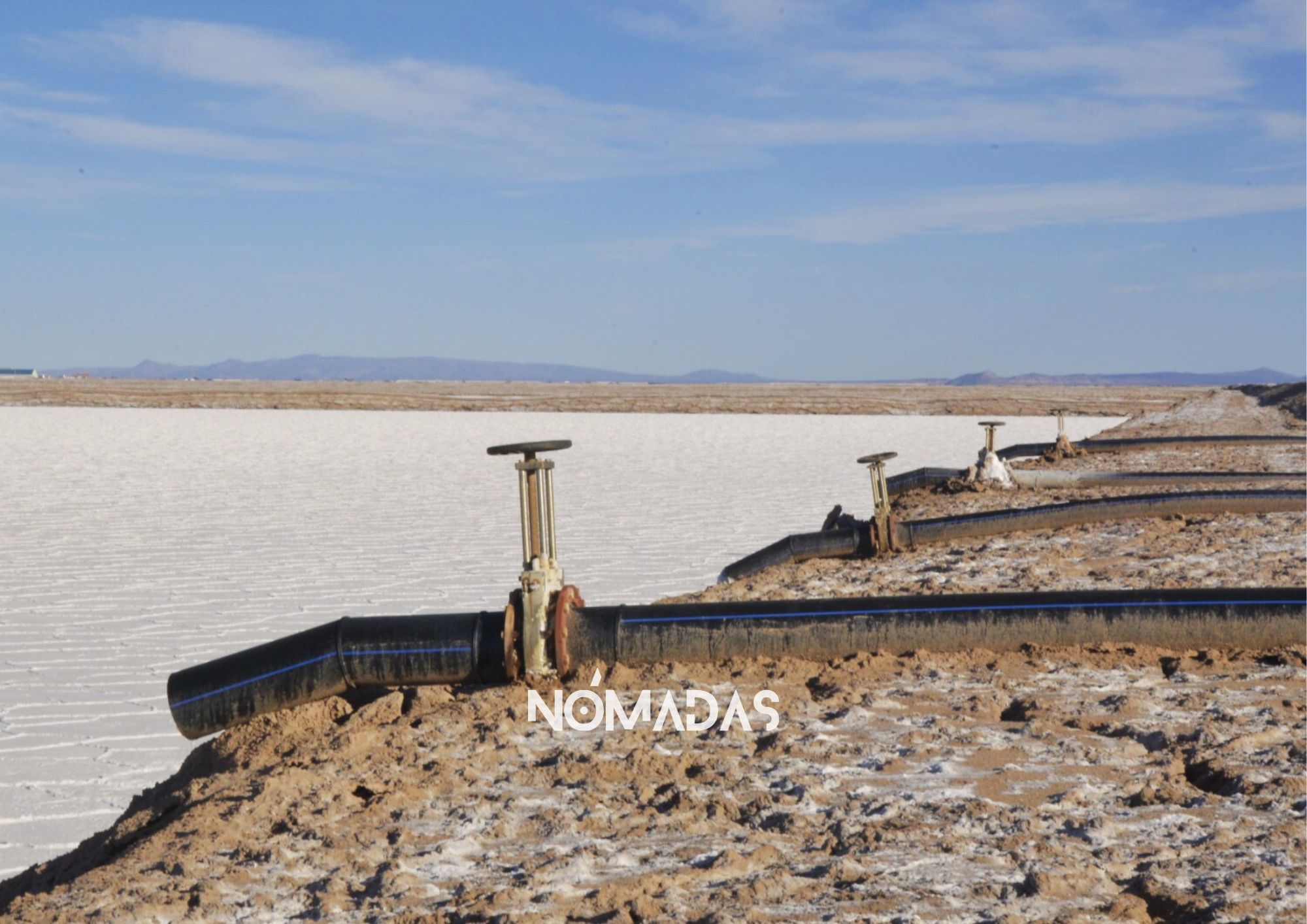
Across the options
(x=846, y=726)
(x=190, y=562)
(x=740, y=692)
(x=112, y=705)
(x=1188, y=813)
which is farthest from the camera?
(x=190, y=562)

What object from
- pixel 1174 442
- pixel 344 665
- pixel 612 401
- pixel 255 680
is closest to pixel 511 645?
pixel 344 665

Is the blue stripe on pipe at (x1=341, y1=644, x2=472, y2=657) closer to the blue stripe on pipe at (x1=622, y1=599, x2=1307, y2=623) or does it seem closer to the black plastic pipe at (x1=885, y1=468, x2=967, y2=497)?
the blue stripe on pipe at (x1=622, y1=599, x2=1307, y2=623)

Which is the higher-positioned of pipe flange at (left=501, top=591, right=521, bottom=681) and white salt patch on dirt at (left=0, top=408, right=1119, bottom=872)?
pipe flange at (left=501, top=591, right=521, bottom=681)

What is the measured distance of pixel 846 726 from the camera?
3.31m

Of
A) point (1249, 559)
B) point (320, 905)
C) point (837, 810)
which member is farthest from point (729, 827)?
point (1249, 559)

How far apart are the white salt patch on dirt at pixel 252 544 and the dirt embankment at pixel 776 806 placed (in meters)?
0.91

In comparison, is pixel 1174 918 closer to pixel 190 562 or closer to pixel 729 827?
pixel 729 827

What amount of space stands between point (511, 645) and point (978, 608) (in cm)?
140

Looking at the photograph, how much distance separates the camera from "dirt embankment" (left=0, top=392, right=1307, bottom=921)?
241cm

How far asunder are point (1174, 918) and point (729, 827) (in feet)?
2.91

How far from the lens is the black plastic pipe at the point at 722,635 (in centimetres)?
370

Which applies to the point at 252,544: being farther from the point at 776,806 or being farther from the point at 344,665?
the point at 776,806

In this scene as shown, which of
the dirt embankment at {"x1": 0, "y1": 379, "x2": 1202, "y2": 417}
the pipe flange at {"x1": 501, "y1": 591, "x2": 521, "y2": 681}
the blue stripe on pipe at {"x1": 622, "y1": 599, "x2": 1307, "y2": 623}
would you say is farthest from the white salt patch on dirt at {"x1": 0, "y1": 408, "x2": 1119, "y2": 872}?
the dirt embankment at {"x1": 0, "y1": 379, "x2": 1202, "y2": 417}

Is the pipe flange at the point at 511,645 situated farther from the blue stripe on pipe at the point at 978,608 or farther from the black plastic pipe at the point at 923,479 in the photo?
the black plastic pipe at the point at 923,479
